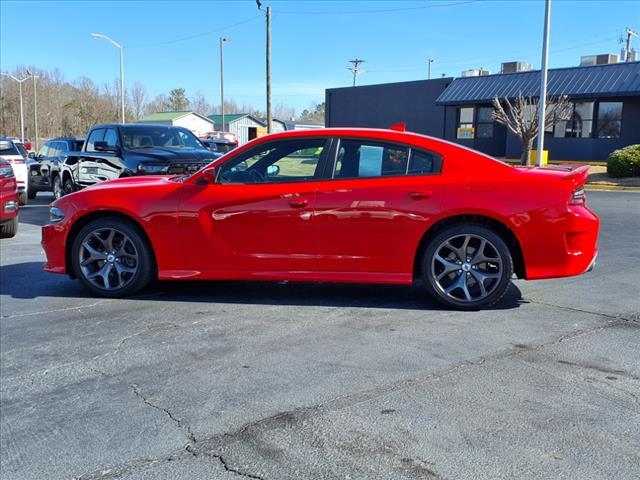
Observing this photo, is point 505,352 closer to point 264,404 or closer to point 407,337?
point 407,337

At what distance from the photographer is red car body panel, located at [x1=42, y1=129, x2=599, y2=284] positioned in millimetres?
5234

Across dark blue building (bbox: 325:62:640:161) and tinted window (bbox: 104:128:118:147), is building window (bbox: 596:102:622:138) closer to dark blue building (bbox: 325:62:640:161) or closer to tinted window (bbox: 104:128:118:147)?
dark blue building (bbox: 325:62:640:161)

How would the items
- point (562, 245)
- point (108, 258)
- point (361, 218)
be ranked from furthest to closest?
point (108, 258) < point (361, 218) < point (562, 245)

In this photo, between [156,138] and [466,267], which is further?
[156,138]

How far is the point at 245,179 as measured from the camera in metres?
5.65

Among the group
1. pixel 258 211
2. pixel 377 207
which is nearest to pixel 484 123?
pixel 377 207

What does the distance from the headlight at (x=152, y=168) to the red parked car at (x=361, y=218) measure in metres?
4.15

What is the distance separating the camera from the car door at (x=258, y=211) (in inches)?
215

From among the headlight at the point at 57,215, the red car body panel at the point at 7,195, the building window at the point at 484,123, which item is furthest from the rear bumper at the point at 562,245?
the building window at the point at 484,123

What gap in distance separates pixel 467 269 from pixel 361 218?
3.40 feet

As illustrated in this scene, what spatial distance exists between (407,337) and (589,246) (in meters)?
1.96

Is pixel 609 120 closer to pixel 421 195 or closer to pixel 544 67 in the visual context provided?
pixel 544 67

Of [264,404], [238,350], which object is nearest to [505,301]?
[238,350]

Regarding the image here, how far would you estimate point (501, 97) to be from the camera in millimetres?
30656
